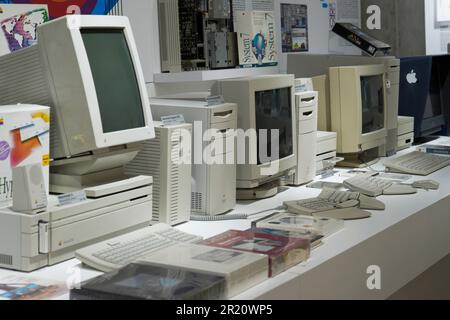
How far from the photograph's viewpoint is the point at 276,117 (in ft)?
10.1

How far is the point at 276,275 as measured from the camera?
6.61ft

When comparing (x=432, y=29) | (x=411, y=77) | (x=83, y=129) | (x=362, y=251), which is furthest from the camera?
(x=432, y=29)

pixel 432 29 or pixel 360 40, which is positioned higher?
pixel 432 29

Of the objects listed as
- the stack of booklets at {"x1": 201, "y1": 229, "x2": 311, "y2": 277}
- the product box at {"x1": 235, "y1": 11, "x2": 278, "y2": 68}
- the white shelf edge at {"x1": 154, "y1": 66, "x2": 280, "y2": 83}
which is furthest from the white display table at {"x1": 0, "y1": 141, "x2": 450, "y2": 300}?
the product box at {"x1": 235, "y1": 11, "x2": 278, "y2": 68}

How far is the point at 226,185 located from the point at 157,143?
0.38m

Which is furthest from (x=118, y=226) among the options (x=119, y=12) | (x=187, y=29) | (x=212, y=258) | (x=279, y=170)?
(x=187, y=29)

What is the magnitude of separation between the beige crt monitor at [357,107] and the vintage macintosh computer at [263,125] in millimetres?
548

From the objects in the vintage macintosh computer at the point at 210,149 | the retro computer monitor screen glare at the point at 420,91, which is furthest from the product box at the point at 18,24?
the retro computer monitor screen glare at the point at 420,91

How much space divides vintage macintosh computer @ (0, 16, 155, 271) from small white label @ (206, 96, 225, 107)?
36 cm

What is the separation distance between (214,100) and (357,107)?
1.16 meters

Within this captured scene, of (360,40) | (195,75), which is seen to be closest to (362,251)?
(195,75)

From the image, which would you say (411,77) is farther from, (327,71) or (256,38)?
(256,38)

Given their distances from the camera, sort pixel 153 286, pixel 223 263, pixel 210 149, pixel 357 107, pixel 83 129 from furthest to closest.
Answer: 1. pixel 357 107
2. pixel 210 149
3. pixel 83 129
4. pixel 223 263
5. pixel 153 286

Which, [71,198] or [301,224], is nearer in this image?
[71,198]
